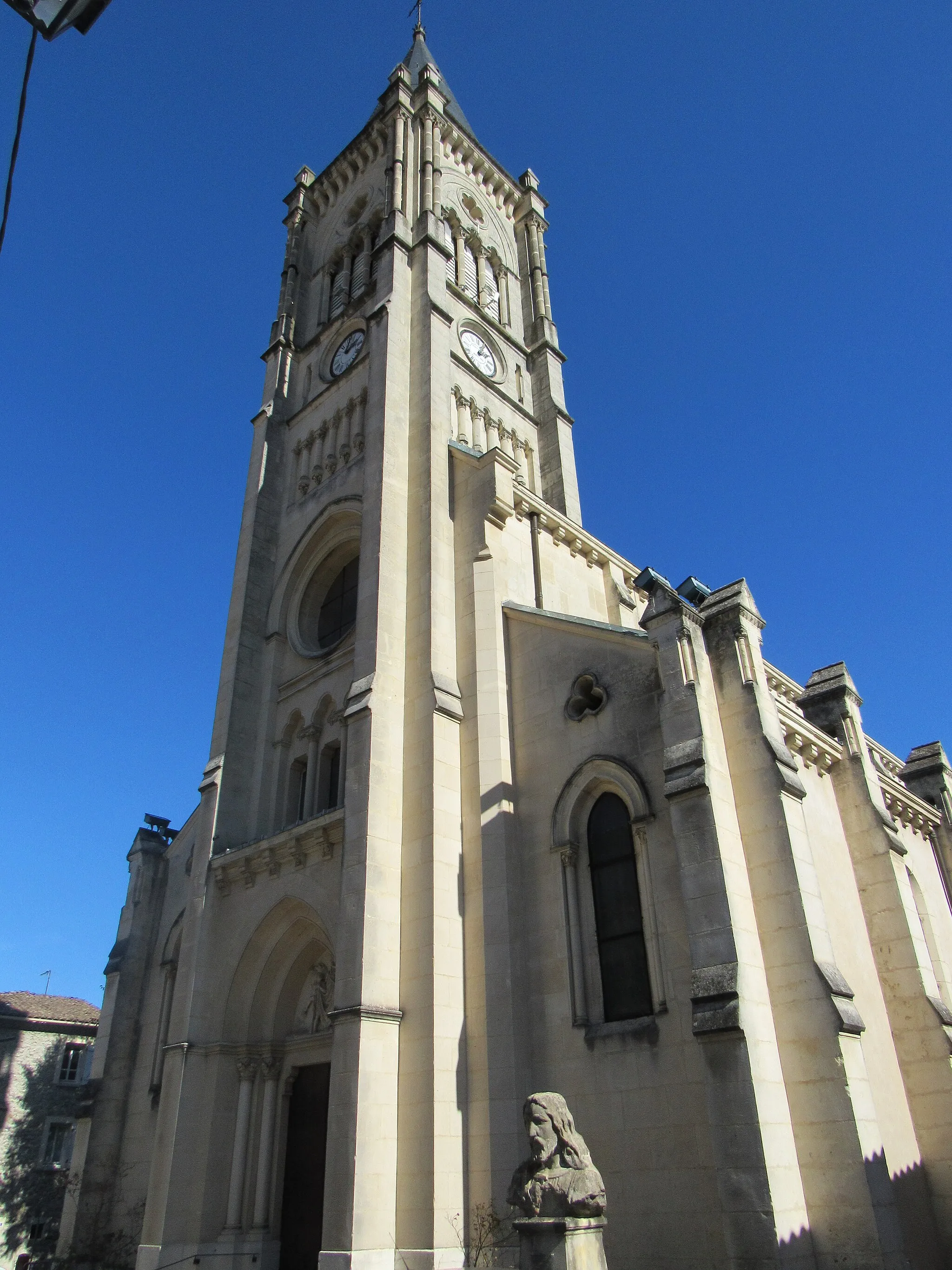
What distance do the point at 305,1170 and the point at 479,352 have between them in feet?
70.1

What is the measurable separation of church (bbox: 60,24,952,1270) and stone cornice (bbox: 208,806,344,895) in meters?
0.09

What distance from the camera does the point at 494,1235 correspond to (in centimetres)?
1296

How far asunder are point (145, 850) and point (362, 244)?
20135 mm

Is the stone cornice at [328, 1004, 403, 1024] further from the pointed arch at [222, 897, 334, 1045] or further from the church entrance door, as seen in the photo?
the pointed arch at [222, 897, 334, 1045]

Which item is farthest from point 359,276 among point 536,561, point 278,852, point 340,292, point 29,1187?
point 29,1187

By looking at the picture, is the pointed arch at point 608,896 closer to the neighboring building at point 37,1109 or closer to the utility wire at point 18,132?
the utility wire at point 18,132

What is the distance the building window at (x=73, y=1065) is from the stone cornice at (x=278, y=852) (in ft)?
61.2

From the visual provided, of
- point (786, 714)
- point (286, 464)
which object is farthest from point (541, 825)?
point (286, 464)

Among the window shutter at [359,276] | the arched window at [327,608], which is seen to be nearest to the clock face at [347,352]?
the window shutter at [359,276]

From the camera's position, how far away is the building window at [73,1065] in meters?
32.7

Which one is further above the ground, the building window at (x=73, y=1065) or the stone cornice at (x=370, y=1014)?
the building window at (x=73, y=1065)

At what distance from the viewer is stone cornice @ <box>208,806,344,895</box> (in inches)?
680

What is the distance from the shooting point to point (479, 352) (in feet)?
88.7

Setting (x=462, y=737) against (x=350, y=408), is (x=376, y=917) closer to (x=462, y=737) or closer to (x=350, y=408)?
(x=462, y=737)
